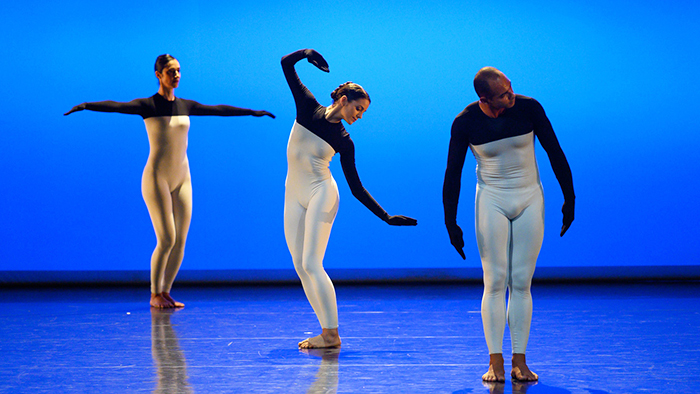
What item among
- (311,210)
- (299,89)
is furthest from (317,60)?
(311,210)

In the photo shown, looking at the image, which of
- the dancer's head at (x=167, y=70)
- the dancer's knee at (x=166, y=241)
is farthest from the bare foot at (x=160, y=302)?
the dancer's head at (x=167, y=70)

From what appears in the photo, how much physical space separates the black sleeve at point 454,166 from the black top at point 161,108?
103 inches

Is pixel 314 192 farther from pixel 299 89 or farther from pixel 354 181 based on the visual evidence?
pixel 299 89

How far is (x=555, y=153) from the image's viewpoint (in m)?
2.66

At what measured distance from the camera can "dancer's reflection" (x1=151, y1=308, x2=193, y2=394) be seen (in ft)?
8.73

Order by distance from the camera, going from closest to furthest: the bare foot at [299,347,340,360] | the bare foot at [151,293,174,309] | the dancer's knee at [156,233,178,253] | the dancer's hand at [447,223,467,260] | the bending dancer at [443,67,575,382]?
the bending dancer at [443,67,575,382], the dancer's hand at [447,223,467,260], the bare foot at [299,347,340,360], the bare foot at [151,293,174,309], the dancer's knee at [156,233,178,253]

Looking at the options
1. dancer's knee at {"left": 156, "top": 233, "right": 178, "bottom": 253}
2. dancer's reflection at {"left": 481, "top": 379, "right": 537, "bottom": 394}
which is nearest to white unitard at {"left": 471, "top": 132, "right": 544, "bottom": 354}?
dancer's reflection at {"left": 481, "top": 379, "right": 537, "bottom": 394}

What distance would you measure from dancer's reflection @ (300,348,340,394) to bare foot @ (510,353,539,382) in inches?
28.0

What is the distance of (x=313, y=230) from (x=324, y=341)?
1.90 feet

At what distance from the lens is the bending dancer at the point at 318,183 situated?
11.2ft

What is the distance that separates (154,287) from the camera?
5.16 meters

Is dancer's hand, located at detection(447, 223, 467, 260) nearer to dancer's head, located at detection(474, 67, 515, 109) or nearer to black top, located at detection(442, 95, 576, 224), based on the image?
black top, located at detection(442, 95, 576, 224)

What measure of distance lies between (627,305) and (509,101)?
9.63 feet

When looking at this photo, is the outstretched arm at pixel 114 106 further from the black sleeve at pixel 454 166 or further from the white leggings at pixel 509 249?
the white leggings at pixel 509 249
